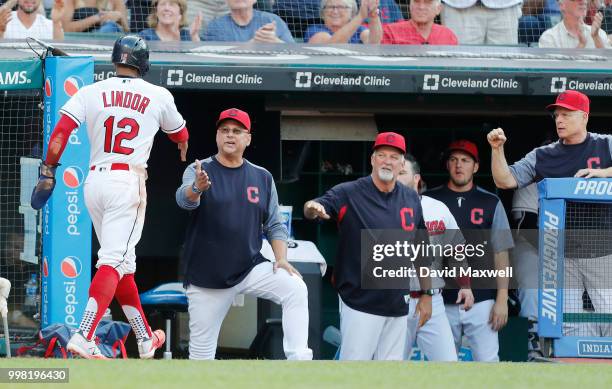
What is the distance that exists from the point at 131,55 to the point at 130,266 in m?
1.08

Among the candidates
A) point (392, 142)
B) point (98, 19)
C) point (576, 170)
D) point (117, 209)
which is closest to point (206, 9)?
point (98, 19)

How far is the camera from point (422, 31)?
918 centimetres

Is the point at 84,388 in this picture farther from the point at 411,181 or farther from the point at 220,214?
the point at 411,181

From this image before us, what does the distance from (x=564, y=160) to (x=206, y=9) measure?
343cm

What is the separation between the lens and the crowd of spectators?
29.7 ft

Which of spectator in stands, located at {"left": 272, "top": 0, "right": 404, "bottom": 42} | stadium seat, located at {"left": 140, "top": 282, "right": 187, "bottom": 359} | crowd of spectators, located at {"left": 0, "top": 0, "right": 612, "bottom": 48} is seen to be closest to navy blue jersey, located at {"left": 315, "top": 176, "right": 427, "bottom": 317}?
stadium seat, located at {"left": 140, "top": 282, "right": 187, "bottom": 359}

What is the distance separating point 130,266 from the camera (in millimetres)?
6301

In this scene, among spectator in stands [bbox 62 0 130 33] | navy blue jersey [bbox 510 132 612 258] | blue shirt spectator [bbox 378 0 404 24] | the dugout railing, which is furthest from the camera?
blue shirt spectator [bbox 378 0 404 24]

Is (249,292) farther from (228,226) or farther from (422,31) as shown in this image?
(422,31)

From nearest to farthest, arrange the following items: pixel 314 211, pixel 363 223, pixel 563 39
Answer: pixel 314 211 → pixel 363 223 → pixel 563 39

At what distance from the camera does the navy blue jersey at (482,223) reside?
27.1 feet

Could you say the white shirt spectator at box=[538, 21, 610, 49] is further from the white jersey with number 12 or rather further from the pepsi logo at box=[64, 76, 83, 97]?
the white jersey with number 12

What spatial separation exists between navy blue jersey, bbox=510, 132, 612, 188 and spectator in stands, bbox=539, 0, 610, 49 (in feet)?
6.76

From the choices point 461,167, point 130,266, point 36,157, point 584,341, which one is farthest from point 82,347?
point 461,167
